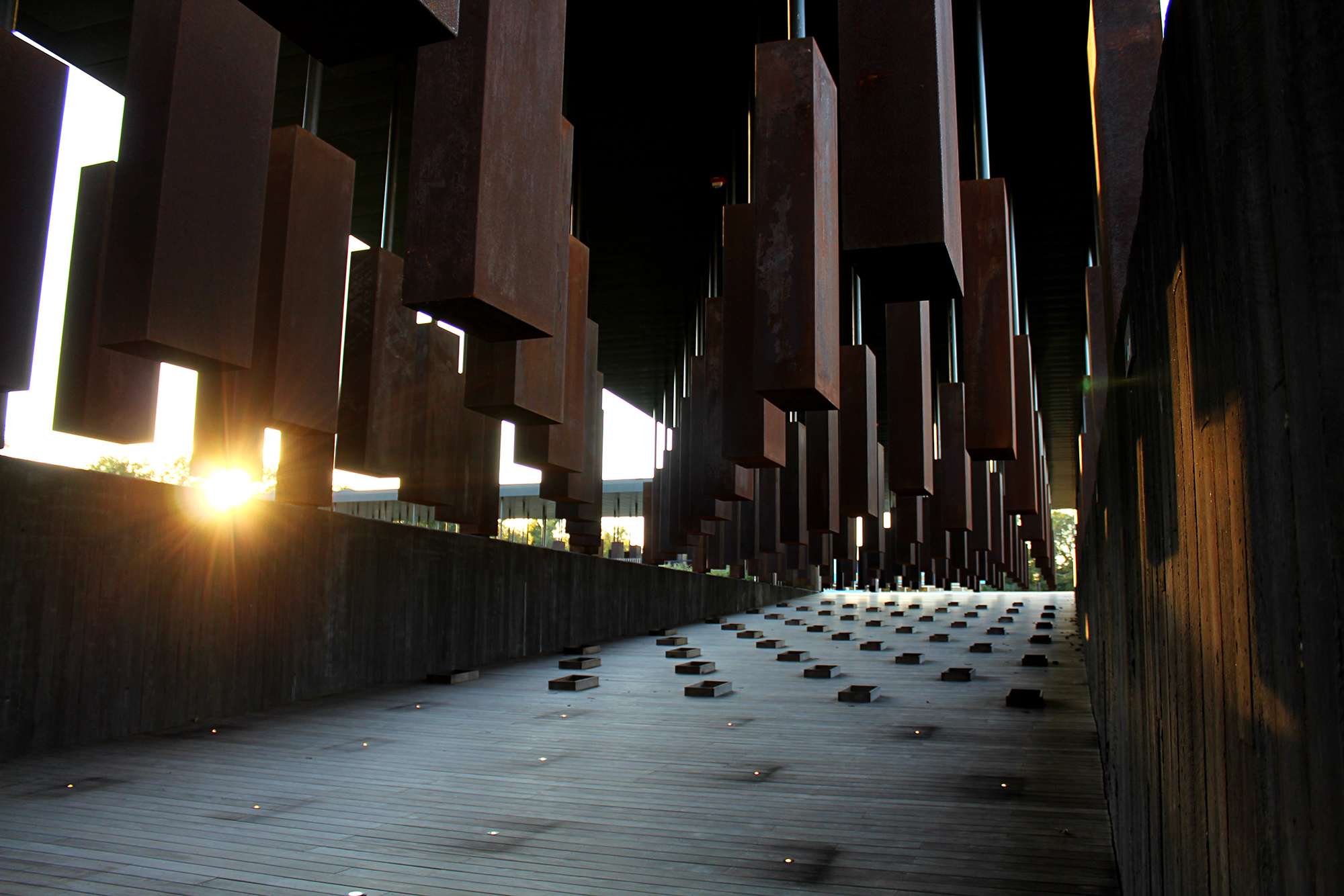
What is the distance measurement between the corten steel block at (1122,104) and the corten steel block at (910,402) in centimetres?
340

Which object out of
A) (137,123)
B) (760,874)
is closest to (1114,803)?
(760,874)

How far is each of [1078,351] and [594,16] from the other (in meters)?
12.0

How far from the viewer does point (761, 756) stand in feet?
24.7

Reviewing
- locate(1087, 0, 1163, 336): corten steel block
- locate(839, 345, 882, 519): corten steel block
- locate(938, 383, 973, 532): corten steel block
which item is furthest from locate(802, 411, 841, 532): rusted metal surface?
locate(1087, 0, 1163, 336): corten steel block

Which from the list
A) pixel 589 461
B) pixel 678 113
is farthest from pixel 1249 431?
pixel 589 461

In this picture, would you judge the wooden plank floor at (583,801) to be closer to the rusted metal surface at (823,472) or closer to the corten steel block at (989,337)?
the rusted metal surface at (823,472)

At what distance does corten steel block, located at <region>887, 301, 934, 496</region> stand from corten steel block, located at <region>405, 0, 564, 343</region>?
464 centimetres

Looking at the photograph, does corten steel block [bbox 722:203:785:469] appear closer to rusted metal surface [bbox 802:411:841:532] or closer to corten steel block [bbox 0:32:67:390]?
rusted metal surface [bbox 802:411:841:532]

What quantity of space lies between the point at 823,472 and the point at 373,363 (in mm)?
5085

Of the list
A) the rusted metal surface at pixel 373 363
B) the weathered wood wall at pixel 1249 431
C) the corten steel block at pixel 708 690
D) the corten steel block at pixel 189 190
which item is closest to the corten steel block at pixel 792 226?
the weathered wood wall at pixel 1249 431

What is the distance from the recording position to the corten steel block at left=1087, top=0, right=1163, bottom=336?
3.73 m

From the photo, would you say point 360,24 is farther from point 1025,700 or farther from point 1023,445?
point 1025,700

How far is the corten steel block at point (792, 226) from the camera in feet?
13.7

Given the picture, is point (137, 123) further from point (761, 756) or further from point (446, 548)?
point (446, 548)
